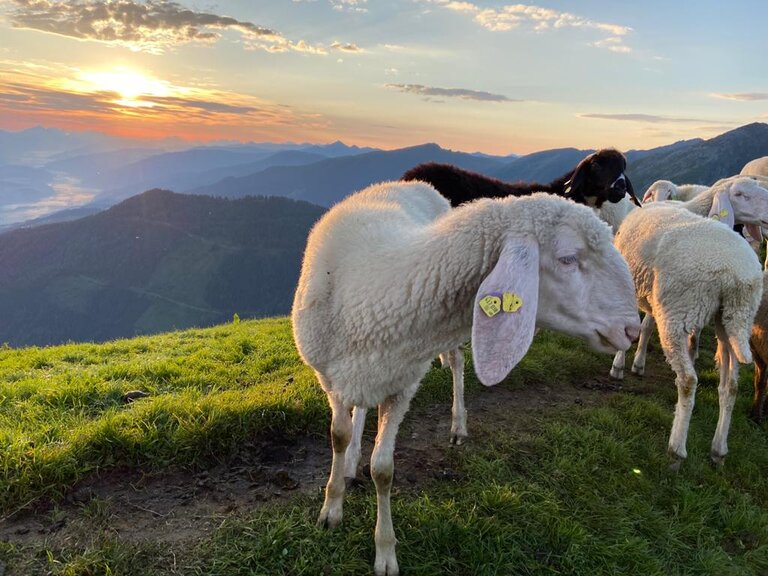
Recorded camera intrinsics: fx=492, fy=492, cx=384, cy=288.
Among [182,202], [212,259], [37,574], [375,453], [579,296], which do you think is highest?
[579,296]

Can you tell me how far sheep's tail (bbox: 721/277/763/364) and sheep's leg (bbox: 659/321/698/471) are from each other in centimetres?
46

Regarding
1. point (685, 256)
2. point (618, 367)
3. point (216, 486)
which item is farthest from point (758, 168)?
point (216, 486)

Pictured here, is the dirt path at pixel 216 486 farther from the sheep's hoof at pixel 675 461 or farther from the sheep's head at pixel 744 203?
the sheep's head at pixel 744 203

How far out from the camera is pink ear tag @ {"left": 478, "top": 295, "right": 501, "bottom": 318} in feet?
7.79

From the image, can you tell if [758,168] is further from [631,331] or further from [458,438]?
[631,331]

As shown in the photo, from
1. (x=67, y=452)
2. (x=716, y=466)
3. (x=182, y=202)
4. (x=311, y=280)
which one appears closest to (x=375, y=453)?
(x=311, y=280)

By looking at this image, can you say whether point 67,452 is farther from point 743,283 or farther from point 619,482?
point 743,283

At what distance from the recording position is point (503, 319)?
93.7 inches

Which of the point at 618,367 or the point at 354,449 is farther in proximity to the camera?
the point at 618,367

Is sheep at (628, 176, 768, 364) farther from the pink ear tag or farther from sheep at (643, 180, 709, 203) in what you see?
the pink ear tag

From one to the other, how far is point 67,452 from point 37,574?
42.5 inches

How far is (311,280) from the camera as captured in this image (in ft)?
11.9

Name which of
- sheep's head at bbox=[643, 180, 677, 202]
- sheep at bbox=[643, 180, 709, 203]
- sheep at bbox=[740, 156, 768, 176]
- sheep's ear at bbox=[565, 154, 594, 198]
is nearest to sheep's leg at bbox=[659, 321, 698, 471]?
sheep's ear at bbox=[565, 154, 594, 198]

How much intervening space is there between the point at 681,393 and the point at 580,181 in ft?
14.3
